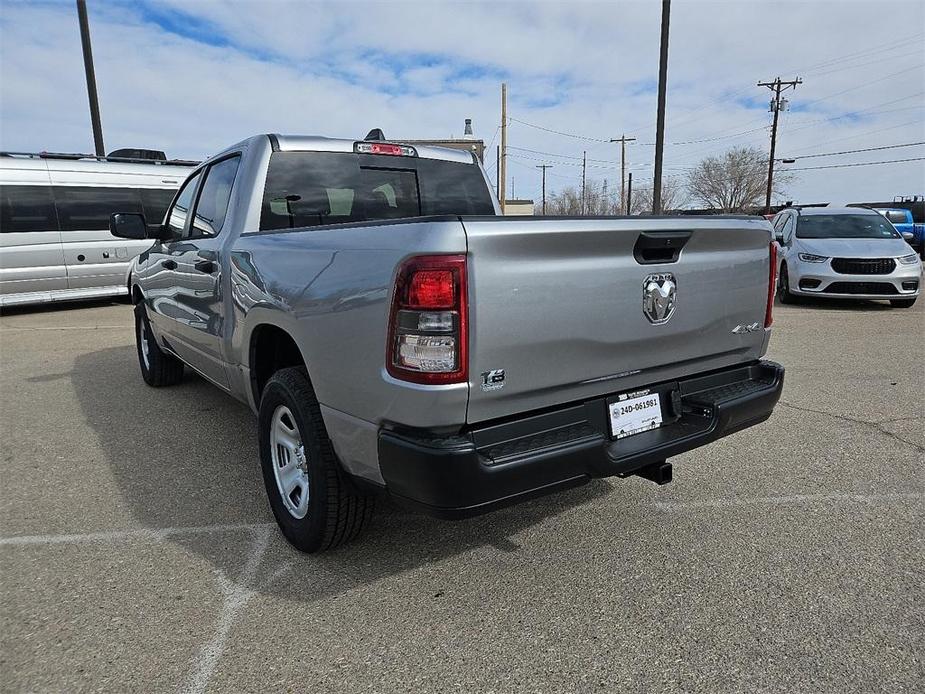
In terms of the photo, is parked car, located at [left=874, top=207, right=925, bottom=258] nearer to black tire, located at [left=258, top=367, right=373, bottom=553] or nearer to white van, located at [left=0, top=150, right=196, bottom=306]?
white van, located at [left=0, top=150, right=196, bottom=306]

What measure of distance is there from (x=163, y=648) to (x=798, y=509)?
9.62 feet

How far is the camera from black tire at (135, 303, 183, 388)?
567 cm

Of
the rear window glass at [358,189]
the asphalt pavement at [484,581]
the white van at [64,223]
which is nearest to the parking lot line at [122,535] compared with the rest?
the asphalt pavement at [484,581]

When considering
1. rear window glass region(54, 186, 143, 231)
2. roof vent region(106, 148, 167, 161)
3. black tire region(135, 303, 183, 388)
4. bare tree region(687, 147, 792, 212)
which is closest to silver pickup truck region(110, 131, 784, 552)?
black tire region(135, 303, 183, 388)

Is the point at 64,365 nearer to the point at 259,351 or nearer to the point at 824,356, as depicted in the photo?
the point at 259,351

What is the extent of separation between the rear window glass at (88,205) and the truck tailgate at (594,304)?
11718 millimetres

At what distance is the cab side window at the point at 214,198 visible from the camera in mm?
3736

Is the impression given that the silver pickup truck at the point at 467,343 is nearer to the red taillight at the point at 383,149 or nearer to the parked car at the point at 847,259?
the red taillight at the point at 383,149

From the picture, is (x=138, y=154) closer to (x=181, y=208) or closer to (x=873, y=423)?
(x=181, y=208)

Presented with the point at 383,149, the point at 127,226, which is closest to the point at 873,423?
the point at 383,149

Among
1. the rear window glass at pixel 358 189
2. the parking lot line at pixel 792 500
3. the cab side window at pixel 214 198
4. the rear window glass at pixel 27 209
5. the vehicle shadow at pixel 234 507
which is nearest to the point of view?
the vehicle shadow at pixel 234 507

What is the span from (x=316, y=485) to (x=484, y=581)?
787 millimetres

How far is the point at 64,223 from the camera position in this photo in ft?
36.9

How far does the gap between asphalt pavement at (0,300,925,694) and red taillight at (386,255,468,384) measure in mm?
985
